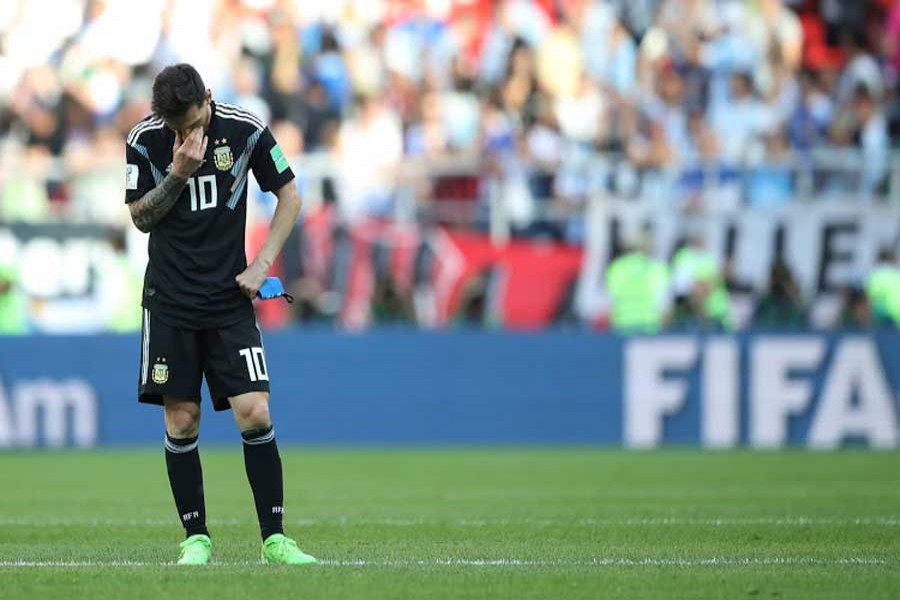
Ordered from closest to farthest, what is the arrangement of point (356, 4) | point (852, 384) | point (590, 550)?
1. point (590, 550)
2. point (852, 384)
3. point (356, 4)

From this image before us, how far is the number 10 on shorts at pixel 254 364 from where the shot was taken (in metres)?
8.43

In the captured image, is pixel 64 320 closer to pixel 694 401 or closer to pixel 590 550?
pixel 694 401

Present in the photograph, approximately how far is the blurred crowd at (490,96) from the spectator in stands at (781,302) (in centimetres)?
81

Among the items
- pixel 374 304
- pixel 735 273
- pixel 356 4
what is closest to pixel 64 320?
pixel 374 304

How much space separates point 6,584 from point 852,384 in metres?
12.6

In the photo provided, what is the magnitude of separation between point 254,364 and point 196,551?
0.89 m

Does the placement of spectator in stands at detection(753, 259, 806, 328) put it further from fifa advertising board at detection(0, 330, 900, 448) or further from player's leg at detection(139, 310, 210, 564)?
player's leg at detection(139, 310, 210, 564)

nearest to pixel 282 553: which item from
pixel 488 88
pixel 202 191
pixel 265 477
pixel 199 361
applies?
pixel 265 477

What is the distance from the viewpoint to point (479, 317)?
20.2m

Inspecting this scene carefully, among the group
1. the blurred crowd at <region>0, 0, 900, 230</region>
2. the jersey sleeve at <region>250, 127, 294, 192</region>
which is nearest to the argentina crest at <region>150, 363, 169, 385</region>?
the jersey sleeve at <region>250, 127, 294, 192</region>

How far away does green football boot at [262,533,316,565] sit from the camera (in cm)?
843

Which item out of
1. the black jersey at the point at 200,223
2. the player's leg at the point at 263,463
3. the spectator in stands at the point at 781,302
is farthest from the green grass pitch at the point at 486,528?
the spectator in stands at the point at 781,302

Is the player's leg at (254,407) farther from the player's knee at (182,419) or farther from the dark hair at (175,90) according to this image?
the dark hair at (175,90)

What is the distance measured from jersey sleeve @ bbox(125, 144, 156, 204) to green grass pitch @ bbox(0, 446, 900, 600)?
5.50 feet
